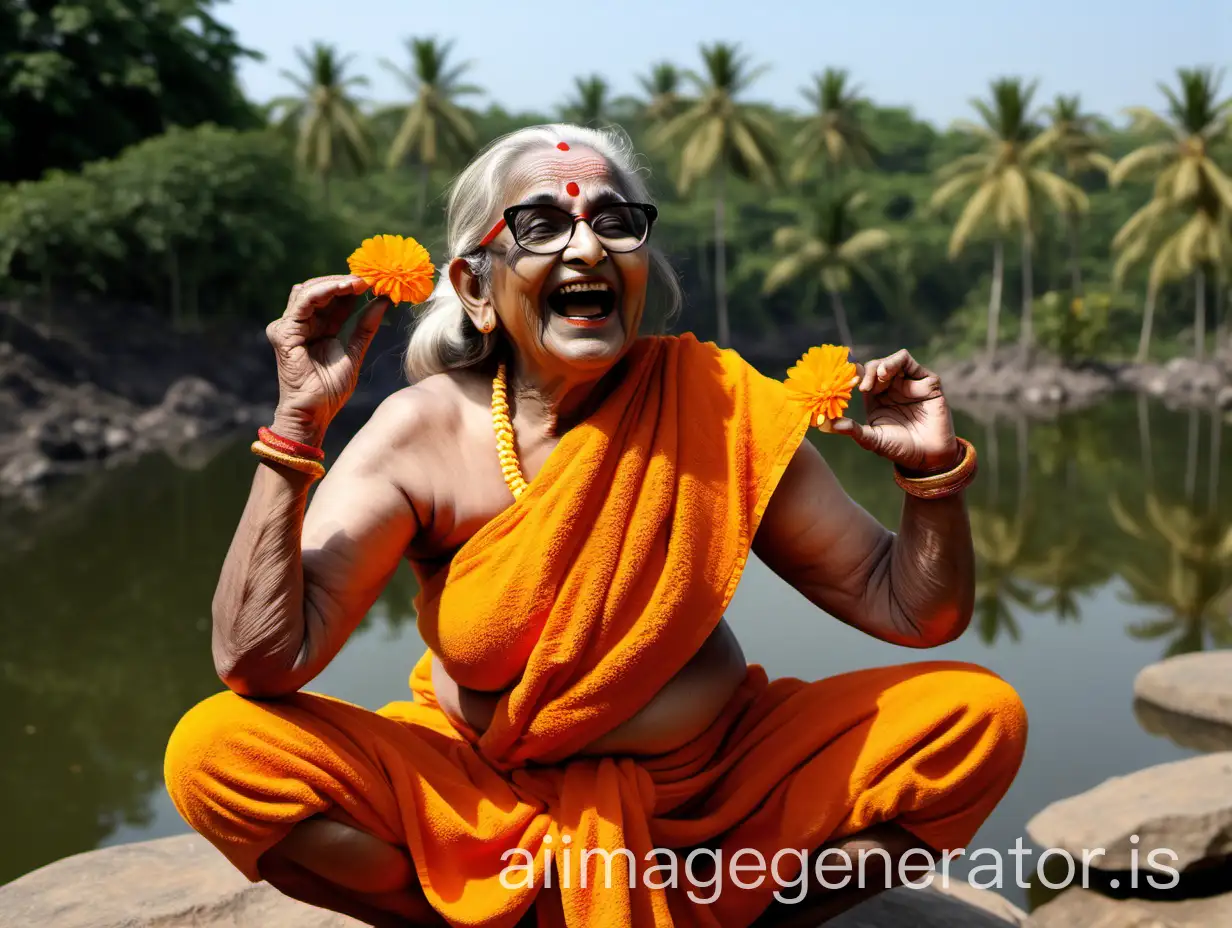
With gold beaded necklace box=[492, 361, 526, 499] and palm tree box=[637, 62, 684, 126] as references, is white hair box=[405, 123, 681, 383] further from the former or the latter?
palm tree box=[637, 62, 684, 126]

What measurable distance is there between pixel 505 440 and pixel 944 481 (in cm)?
73

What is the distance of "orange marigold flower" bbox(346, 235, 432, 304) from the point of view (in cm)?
205

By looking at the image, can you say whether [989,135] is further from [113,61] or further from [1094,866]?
[1094,866]

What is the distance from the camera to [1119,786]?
3510 mm

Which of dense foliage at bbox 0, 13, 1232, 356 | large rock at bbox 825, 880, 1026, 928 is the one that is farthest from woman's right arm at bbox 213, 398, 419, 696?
dense foliage at bbox 0, 13, 1232, 356

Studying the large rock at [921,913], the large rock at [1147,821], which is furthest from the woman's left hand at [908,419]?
the large rock at [1147,821]

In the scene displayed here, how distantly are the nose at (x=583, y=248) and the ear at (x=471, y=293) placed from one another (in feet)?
0.69

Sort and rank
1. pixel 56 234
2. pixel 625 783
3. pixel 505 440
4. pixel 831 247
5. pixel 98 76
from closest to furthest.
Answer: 1. pixel 625 783
2. pixel 505 440
3. pixel 56 234
4. pixel 98 76
5. pixel 831 247

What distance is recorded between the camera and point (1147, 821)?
126 inches

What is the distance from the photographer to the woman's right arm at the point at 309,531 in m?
1.90

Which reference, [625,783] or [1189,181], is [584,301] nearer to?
[625,783]

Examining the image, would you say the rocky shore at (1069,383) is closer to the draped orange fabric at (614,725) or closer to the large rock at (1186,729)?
the large rock at (1186,729)

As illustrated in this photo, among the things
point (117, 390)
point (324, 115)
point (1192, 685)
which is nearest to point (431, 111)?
point (324, 115)

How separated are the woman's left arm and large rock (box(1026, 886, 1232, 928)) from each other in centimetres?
116
